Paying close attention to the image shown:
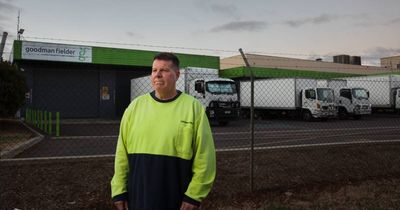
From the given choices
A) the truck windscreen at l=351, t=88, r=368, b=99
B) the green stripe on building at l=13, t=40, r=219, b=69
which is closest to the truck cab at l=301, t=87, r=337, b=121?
the truck windscreen at l=351, t=88, r=368, b=99

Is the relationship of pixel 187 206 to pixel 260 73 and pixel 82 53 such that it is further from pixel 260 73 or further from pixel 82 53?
pixel 260 73

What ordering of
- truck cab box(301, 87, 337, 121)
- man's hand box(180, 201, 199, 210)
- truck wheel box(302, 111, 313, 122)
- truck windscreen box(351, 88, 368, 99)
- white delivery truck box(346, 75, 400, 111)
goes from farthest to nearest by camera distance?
white delivery truck box(346, 75, 400, 111), truck windscreen box(351, 88, 368, 99), truck wheel box(302, 111, 313, 122), truck cab box(301, 87, 337, 121), man's hand box(180, 201, 199, 210)

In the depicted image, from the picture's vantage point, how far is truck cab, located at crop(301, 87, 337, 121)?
86.6 feet

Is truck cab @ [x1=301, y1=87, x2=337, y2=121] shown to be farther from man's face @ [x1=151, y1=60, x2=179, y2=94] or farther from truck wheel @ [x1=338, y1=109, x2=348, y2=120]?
man's face @ [x1=151, y1=60, x2=179, y2=94]

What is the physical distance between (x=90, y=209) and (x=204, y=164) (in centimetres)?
325

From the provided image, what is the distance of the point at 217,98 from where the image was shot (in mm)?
22188

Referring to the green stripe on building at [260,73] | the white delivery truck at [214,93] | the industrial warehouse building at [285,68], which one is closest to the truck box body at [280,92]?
the green stripe on building at [260,73]

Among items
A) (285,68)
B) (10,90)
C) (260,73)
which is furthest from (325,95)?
(285,68)

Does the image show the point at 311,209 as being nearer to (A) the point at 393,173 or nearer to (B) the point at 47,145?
(A) the point at 393,173

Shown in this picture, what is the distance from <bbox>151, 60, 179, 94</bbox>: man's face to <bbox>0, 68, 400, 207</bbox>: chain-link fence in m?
3.56

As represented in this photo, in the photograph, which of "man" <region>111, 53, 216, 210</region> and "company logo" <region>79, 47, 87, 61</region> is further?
"company logo" <region>79, 47, 87, 61</region>

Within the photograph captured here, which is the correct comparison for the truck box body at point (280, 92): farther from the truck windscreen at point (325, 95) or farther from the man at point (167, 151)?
the man at point (167, 151)

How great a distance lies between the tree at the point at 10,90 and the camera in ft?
56.8

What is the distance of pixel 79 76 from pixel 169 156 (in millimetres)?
32001
